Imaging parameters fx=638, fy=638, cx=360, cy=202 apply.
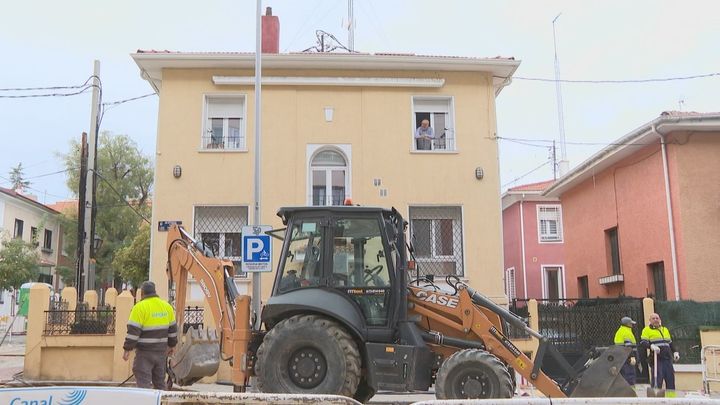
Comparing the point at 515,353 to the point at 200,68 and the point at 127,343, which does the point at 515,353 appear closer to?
the point at 127,343

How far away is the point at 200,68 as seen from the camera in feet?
48.8

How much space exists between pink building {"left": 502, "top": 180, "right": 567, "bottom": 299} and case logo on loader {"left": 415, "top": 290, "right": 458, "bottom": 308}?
18.6m

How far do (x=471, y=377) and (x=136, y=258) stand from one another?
24895mm

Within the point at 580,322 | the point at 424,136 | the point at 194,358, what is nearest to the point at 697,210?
the point at 580,322

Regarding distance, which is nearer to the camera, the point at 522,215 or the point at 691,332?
the point at 691,332

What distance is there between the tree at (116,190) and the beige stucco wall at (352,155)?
18.7 metres

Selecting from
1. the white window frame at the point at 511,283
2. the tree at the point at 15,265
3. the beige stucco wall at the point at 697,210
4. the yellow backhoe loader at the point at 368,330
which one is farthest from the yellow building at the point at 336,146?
the tree at the point at 15,265

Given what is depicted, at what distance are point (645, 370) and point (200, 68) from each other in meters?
11.4

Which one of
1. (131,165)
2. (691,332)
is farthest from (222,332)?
(131,165)

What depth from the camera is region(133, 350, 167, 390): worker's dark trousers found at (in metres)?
8.13

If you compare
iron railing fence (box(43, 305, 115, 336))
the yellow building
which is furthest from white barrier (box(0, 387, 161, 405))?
the yellow building

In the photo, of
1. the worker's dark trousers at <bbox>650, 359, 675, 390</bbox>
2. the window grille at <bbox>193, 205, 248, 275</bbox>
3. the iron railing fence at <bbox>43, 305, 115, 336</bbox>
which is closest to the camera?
the worker's dark trousers at <bbox>650, 359, 675, 390</bbox>

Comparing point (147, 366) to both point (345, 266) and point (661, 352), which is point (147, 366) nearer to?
point (345, 266)

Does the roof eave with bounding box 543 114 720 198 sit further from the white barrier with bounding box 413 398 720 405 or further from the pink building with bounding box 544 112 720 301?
the white barrier with bounding box 413 398 720 405
